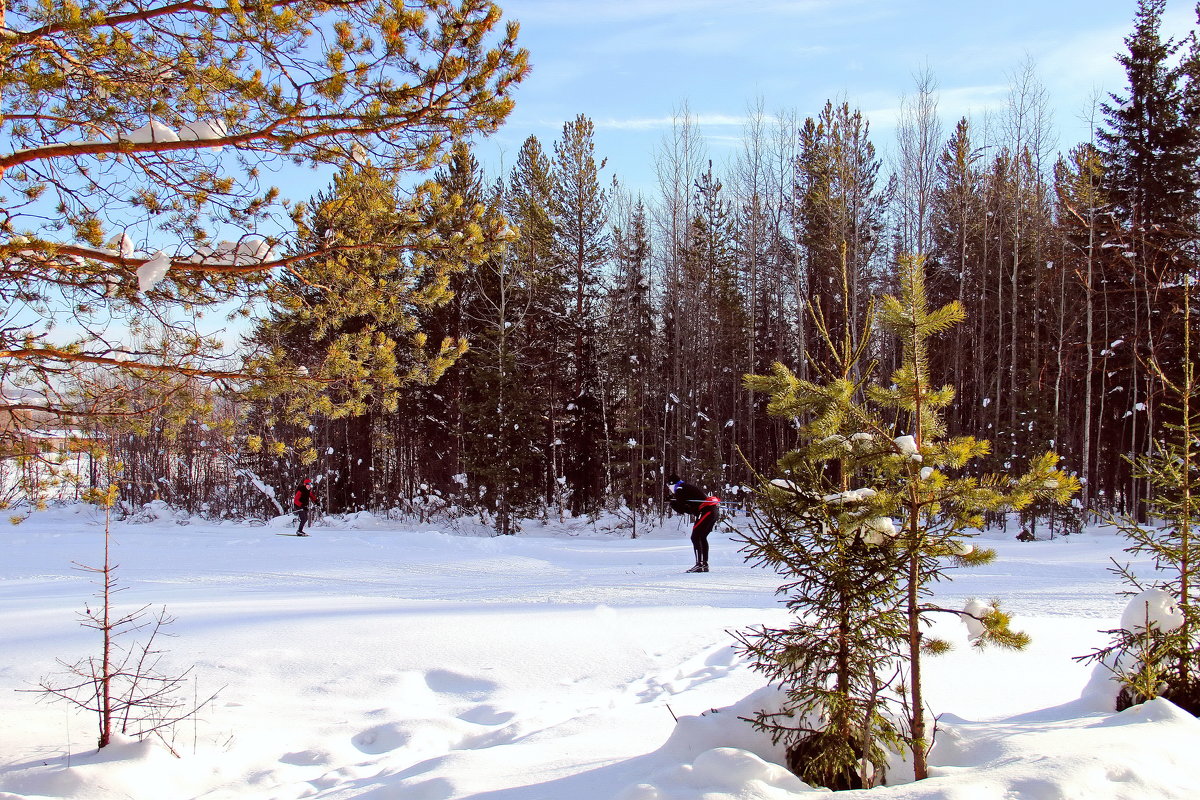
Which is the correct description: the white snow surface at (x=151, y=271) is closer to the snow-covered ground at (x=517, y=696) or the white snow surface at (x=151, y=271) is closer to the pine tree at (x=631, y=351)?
the snow-covered ground at (x=517, y=696)

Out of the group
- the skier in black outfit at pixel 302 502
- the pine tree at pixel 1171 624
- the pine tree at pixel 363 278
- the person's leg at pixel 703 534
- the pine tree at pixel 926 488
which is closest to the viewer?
the pine tree at pixel 926 488

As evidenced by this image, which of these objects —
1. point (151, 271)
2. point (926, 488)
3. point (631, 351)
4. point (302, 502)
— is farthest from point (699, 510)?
point (631, 351)

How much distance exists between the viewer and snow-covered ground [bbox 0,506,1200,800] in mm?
3210

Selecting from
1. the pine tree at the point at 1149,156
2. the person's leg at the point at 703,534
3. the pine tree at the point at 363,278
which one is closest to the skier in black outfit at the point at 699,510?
the person's leg at the point at 703,534

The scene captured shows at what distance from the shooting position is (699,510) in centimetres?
1215

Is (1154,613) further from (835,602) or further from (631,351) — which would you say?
(631,351)

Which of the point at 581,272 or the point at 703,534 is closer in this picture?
the point at 703,534

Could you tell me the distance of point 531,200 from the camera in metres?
22.7

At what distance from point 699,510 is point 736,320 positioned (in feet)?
51.2

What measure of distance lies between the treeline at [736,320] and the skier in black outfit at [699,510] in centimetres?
840

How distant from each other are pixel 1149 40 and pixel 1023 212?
6375mm

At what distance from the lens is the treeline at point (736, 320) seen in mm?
19781

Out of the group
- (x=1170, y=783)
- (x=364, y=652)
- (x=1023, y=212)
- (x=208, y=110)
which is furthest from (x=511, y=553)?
(x=1023, y=212)

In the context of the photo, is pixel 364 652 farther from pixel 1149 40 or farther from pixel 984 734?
pixel 1149 40
